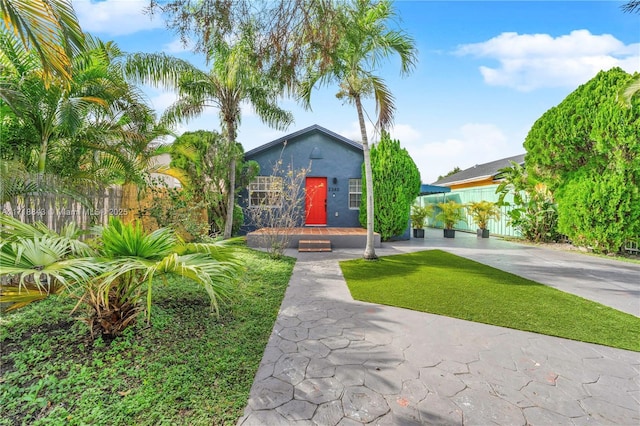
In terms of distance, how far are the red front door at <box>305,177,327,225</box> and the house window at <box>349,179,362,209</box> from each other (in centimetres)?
124

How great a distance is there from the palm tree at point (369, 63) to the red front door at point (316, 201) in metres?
5.06

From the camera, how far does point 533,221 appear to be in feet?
39.7

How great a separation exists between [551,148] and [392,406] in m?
11.7

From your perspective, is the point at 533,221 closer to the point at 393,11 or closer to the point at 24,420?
the point at 393,11

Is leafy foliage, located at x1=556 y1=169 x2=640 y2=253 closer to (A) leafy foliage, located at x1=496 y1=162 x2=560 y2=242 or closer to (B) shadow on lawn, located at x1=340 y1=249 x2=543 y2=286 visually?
(A) leafy foliage, located at x1=496 y1=162 x2=560 y2=242

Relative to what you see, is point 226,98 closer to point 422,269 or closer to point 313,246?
point 313,246

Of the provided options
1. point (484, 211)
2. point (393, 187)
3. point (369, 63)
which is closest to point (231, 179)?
point (369, 63)

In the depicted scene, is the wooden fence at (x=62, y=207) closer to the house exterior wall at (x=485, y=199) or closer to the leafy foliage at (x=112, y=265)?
the leafy foliage at (x=112, y=265)

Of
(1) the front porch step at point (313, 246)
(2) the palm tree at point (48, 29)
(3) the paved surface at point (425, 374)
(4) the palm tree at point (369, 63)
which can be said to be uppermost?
(4) the palm tree at point (369, 63)

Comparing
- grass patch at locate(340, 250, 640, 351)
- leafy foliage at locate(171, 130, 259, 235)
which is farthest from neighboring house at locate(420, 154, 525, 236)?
leafy foliage at locate(171, 130, 259, 235)

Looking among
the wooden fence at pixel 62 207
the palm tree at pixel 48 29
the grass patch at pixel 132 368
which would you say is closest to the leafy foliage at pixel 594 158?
the grass patch at pixel 132 368

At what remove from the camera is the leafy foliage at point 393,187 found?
12.4 meters

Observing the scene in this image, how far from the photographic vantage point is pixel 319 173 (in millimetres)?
13211

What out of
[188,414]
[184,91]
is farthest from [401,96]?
[188,414]
